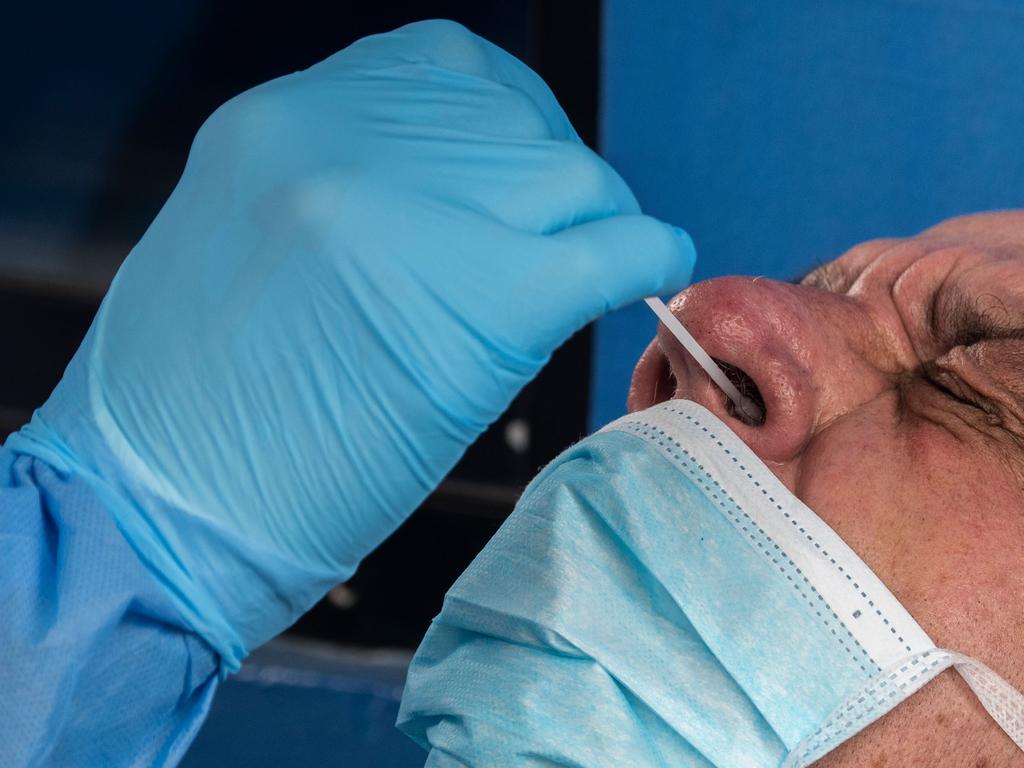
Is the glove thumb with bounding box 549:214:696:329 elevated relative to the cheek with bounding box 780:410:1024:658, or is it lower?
elevated

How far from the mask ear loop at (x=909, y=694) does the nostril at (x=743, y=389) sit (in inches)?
9.5

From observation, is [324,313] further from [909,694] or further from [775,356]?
[909,694]

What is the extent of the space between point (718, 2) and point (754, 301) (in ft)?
3.03

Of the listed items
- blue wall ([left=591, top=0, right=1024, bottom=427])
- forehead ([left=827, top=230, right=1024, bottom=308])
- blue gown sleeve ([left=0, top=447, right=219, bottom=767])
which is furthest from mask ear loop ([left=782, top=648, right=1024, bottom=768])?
blue wall ([left=591, top=0, right=1024, bottom=427])

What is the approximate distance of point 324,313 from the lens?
850 mm

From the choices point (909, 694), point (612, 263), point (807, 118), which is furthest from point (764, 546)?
point (807, 118)

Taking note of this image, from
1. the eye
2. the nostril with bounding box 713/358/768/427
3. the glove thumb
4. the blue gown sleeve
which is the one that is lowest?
the blue gown sleeve

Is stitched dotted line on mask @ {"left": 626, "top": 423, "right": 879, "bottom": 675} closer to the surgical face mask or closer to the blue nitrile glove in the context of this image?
the surgical face mask

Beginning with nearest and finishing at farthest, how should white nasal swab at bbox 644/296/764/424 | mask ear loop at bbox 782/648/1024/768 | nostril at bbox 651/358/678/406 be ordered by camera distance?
mask ear loop at bbox 782/648/1024/768 → white nasal swab at bbox 644/296/764/424 → nostril at bbox 651/358/678/406

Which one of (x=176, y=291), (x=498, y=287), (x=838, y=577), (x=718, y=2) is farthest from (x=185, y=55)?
(x=838, y=577)

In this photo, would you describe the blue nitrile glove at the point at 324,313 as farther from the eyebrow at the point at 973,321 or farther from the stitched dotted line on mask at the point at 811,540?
the eyebrow at the point at 973,321

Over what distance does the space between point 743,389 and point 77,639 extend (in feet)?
1.94

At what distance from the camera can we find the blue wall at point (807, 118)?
1.67 m

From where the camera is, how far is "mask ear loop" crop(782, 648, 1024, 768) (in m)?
0.80
